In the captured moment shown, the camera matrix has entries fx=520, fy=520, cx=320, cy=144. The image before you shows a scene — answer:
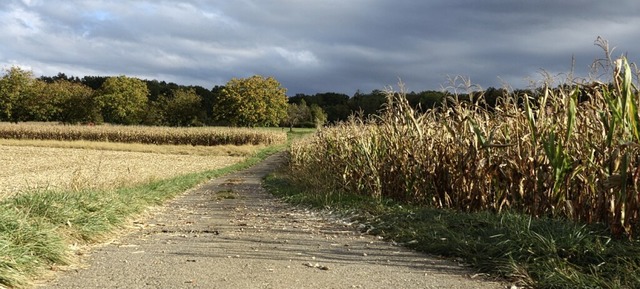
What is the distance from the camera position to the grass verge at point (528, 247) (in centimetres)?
446

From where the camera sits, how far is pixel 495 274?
498 centimetres

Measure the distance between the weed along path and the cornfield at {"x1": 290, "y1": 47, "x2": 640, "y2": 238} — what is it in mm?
1995

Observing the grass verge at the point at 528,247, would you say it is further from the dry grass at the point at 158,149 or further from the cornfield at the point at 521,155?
the dry grass at the point at 158,149

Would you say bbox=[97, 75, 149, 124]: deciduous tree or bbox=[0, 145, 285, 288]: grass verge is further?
bbox=[97, 75, 149, 124]: deciduous tree

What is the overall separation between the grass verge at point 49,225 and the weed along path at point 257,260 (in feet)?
0.90

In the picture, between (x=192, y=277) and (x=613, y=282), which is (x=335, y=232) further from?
(x=613, y=282)

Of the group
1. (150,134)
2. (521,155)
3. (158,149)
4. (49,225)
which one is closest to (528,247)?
(521,155)

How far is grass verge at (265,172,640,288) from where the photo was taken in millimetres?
4461

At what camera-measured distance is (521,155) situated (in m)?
7.37

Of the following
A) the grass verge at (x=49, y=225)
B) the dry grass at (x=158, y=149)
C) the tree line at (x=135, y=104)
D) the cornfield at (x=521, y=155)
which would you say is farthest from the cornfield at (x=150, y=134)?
the grass verge at (x=49, y=225)

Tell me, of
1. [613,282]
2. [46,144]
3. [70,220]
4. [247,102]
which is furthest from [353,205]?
[247,102]

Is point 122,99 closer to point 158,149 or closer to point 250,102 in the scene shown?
point 250,102

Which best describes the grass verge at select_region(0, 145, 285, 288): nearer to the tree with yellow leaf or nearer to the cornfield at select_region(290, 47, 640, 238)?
the cornfield at select_region(290, 47, 640, 238)

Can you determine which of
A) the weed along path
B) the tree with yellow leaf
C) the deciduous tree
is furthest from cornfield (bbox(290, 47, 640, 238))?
the deciduous tree
